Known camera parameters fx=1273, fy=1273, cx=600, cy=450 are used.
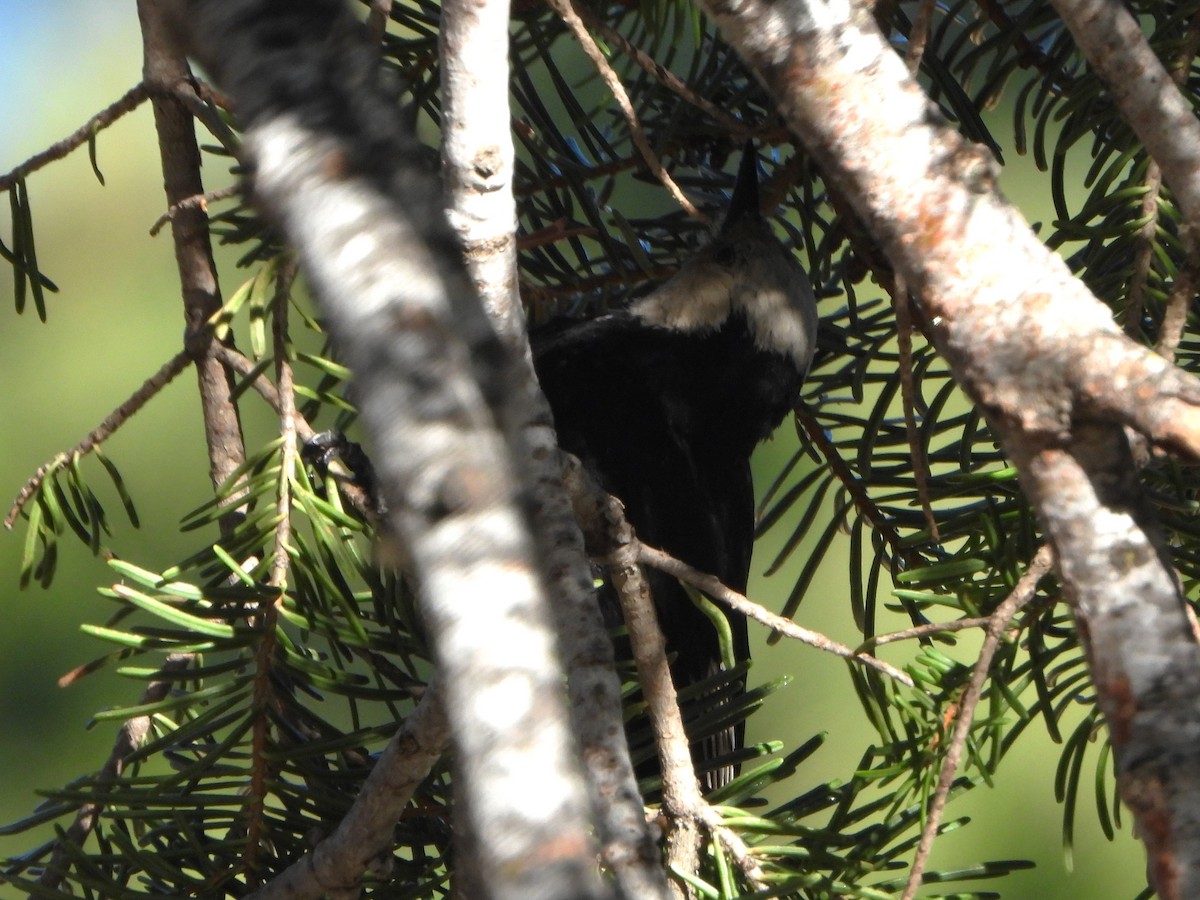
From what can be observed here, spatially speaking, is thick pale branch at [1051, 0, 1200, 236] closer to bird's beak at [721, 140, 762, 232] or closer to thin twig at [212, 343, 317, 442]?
thin twig at [212, 343, 317, 442]

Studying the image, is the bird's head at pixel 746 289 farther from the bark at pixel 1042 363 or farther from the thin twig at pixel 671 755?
the bark at pixel 1042 363

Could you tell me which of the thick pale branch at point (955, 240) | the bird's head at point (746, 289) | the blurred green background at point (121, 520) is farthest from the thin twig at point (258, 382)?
the blurred green background at point (121, 520)

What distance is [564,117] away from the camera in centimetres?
162

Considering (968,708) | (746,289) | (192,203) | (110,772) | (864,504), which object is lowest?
(968,708)

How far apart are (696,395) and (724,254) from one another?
165 millimetres

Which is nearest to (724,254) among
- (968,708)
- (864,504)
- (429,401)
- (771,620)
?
(864,504)

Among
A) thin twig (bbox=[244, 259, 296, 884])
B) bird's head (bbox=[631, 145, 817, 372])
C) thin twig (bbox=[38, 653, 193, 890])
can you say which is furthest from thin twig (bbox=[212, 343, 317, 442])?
bird's head (bbox=[631, 145, 817, 372])

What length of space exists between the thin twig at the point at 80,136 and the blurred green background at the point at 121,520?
1259 millimetres

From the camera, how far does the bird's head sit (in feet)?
4.11

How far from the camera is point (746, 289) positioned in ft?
4.44

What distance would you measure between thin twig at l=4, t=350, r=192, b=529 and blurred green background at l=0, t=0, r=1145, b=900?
50.6 inches

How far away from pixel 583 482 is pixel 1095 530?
0.33m

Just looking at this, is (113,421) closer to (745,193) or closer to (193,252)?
(193,252)

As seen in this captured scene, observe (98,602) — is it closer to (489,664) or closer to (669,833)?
(669,833)
